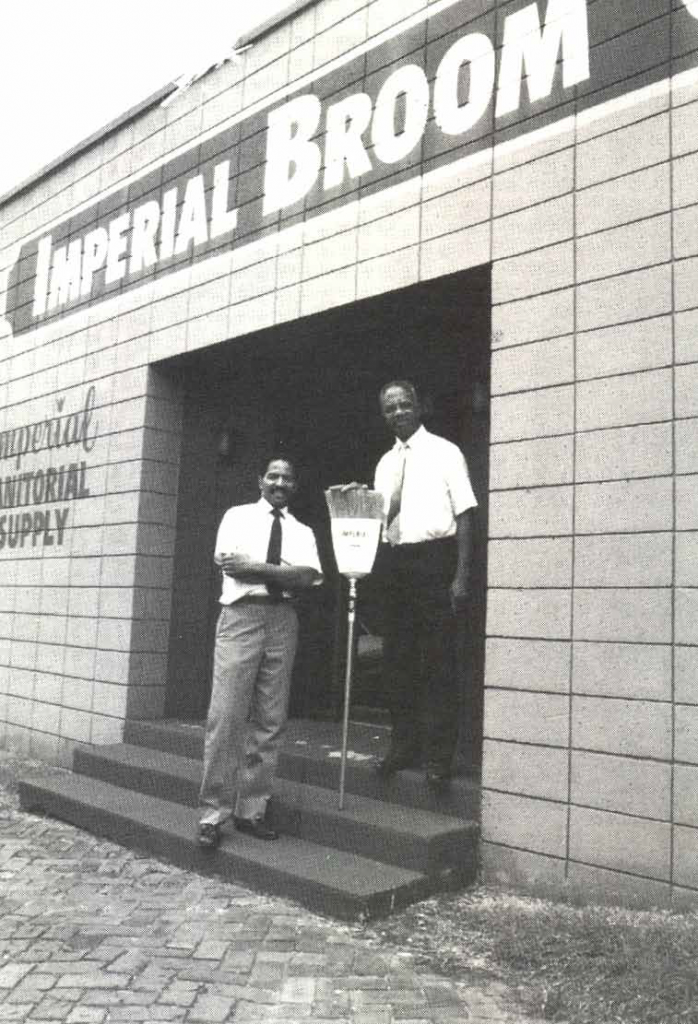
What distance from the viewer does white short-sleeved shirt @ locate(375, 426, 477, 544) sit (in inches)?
189

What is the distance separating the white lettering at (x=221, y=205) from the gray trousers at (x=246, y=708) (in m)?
3.21

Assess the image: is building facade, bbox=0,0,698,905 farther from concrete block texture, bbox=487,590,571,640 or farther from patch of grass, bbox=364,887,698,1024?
patch of grass, bbox=364,887,698,1024

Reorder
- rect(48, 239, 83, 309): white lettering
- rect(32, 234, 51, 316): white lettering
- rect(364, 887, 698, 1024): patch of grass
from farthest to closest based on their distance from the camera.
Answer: rect(32, 234, 51, 316): white lettering, rect(48, 239, 83, 309): white lettering, rect(364, 887, 698, 1024): patch of grass

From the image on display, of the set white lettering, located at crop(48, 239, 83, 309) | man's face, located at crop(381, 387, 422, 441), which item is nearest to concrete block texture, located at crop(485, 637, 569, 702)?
man's face, located at crop(381, 387, 422, 441)

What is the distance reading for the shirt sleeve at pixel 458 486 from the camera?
15.6 feet

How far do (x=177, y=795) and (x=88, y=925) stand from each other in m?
1.58

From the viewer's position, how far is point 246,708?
468cm

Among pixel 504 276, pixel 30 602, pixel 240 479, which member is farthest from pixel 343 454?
pixel 30 602

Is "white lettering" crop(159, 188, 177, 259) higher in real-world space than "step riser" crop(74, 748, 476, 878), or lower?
higher

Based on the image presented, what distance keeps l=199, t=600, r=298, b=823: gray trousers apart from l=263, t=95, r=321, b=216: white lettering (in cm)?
299

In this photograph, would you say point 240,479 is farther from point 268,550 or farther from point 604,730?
point 604,730

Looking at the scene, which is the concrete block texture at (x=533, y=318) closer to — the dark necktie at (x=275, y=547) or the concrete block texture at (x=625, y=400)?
the concrete block texture at (x=625, y=400)

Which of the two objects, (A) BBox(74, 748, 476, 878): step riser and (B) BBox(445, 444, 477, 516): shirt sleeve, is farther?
(B) BBox(445, 444, 477, 516): shirt sleeve

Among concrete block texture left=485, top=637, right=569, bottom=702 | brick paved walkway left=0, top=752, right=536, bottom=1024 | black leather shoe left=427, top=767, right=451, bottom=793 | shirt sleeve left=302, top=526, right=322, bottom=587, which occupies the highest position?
shirt sleeve left=302, top=526, right=322, bottom=587
